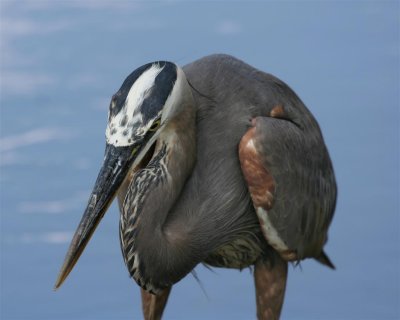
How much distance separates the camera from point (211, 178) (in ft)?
12.7

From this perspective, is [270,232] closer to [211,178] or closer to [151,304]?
[211,178]

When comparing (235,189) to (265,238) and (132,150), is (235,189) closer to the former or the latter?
(265,238)

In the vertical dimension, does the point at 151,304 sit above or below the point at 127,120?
below

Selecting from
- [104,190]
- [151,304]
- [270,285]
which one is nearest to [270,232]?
[270,285]

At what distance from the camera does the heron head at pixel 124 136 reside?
3424mm

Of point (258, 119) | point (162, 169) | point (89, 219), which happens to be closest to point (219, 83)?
point (258, 119)

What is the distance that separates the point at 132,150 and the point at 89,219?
26 cm

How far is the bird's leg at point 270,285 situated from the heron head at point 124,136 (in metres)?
0.80

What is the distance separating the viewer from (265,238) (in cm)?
401

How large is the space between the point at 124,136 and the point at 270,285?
95cm

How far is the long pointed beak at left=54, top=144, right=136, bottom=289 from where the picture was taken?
11.3ft

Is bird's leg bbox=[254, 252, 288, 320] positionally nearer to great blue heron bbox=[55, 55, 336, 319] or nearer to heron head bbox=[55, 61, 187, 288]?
great blue heron bbox=[55, 55, 336, 319]

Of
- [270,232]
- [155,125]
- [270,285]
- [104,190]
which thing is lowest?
[270,285]

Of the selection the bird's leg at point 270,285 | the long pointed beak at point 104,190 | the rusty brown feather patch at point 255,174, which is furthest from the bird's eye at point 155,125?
the bird's leg at point 270,285
